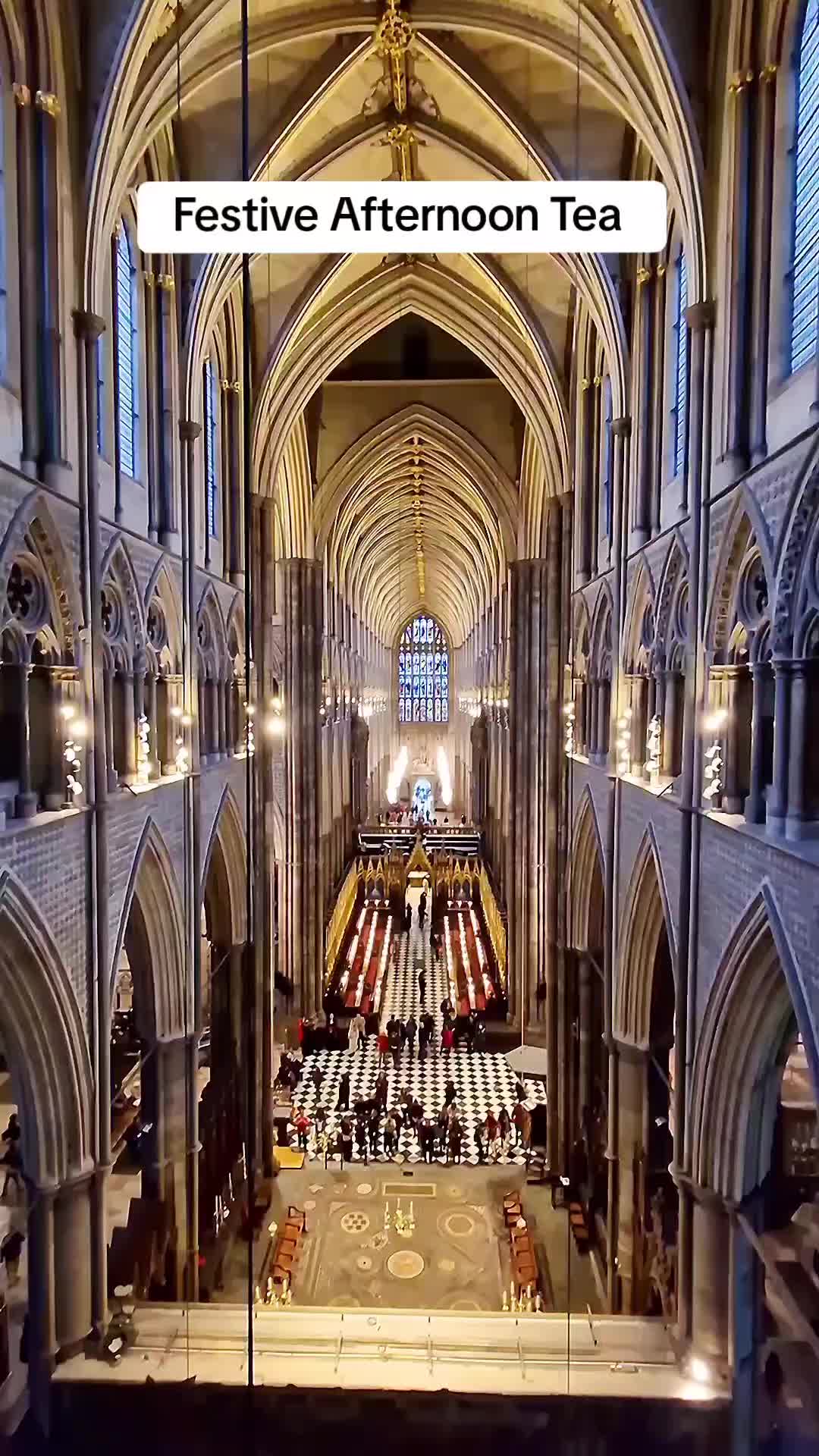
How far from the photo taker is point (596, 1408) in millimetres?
8414

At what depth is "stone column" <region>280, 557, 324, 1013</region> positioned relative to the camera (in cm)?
2350

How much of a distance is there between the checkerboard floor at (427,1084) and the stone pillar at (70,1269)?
852 centimetres

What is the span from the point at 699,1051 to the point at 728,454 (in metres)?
5.56

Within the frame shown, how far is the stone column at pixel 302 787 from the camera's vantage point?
23500 millimetres

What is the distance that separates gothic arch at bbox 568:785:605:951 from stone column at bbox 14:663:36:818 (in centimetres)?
914

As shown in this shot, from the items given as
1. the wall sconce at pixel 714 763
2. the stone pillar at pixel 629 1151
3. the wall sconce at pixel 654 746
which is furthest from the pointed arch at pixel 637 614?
the stone pillar at pixel 629 1151

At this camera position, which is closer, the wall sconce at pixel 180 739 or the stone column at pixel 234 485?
the wall sconce at pixel 180 739

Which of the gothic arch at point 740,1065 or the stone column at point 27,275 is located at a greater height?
the stone column at point 27,275

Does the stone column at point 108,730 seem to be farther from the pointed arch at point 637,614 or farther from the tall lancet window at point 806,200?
the tall lancet window at point 806,200

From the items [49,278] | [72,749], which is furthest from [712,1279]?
[49,278]

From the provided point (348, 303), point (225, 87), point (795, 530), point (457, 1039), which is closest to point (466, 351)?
point (348, 303)

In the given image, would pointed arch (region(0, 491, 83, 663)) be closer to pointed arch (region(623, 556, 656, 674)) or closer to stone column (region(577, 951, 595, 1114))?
pointed arch (region(623, 556, 656, 674))

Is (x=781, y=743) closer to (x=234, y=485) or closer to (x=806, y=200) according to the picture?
(x=806, y=200)

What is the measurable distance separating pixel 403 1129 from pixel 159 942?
8.31 m
